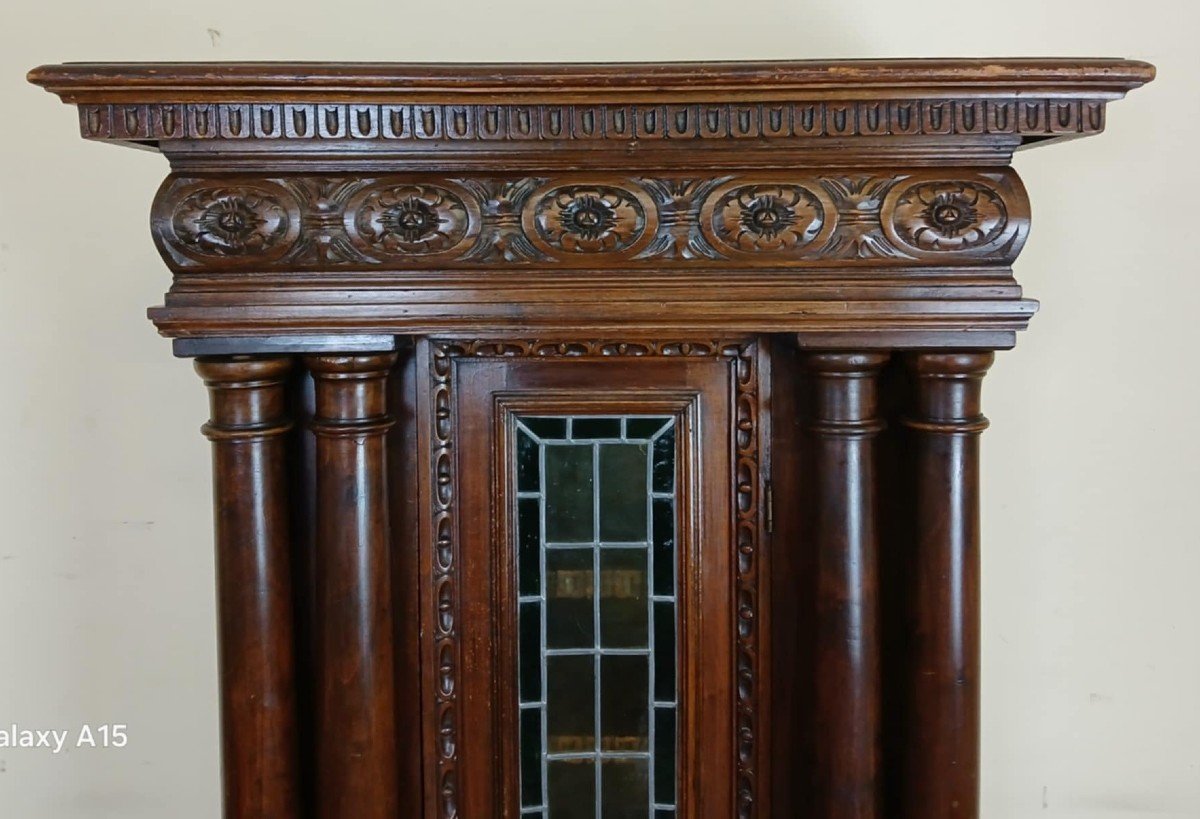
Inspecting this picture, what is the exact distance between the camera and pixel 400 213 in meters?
1.14

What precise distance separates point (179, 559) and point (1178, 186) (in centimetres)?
151

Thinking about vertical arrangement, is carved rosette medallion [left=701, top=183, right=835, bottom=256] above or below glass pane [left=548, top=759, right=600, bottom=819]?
above

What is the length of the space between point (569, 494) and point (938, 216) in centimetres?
50

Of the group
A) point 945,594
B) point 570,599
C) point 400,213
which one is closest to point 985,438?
point 945,594

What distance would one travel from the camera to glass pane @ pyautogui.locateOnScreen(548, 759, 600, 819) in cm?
129

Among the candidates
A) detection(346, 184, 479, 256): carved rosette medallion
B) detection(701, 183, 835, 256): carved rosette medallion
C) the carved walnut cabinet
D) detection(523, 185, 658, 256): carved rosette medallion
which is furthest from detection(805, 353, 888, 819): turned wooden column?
detection(346, 184, 479, 256): carved rosette medallion

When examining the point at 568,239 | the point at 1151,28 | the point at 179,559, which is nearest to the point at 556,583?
the point at 568,239

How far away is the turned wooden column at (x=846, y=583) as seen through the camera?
119cm

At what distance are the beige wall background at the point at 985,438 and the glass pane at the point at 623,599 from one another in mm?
608

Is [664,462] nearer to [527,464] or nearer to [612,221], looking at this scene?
[527,464]

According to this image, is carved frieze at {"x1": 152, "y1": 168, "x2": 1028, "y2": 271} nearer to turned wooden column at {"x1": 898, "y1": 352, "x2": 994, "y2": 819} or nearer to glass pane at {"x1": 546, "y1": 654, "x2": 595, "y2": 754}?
turned wooden column at {"x1": 898, "y1": 352, "x2": 994, "y2": 819}

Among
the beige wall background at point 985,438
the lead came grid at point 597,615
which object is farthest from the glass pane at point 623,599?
the beige wall background at point 985,438

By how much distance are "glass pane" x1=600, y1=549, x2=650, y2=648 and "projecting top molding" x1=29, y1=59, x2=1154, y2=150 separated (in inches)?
18.4

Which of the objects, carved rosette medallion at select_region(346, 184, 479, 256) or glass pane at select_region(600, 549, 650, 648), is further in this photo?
glass pane at select_region(600, 549, 650, 648)
